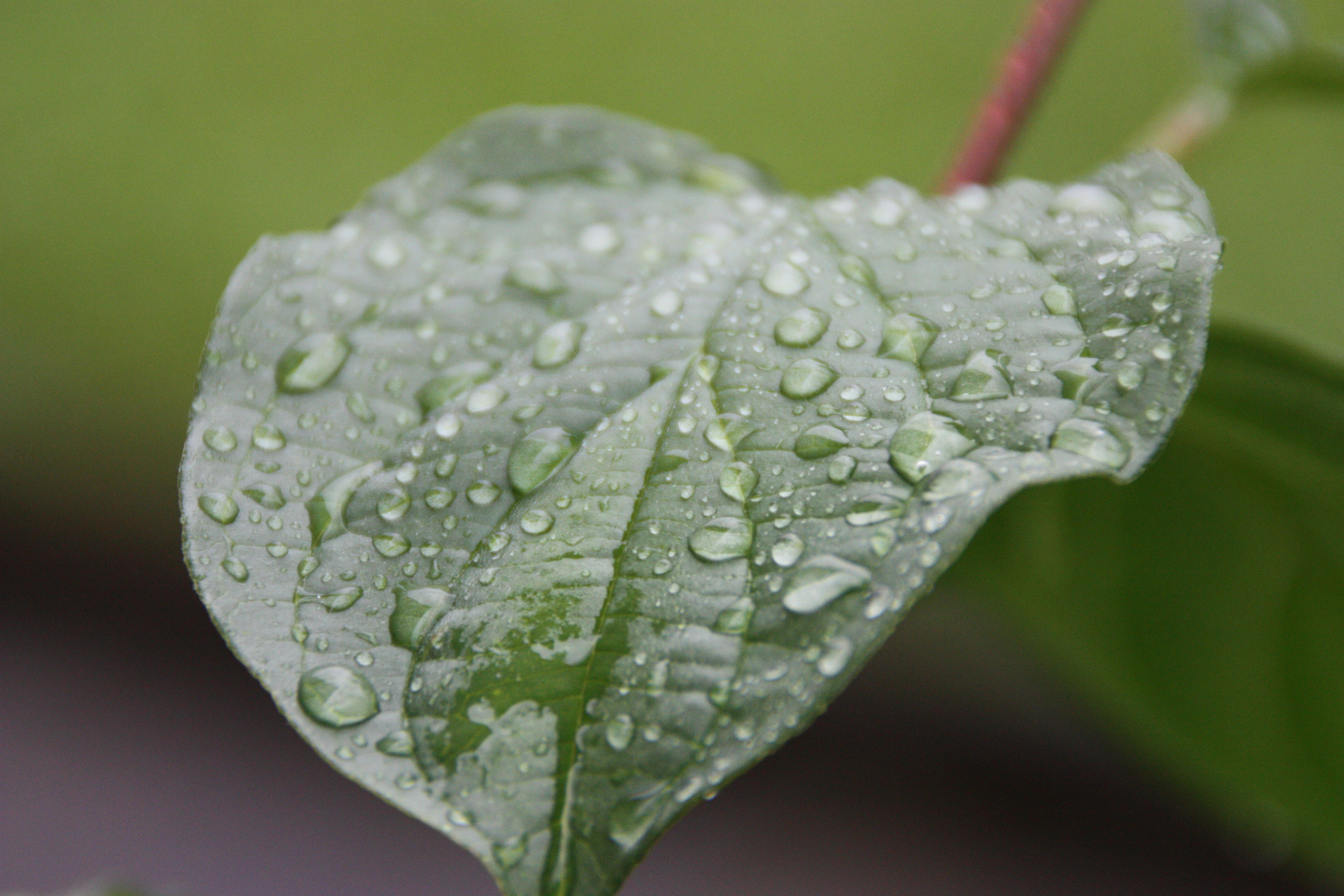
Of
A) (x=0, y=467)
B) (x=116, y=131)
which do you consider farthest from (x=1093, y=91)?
(x=0, y=467)

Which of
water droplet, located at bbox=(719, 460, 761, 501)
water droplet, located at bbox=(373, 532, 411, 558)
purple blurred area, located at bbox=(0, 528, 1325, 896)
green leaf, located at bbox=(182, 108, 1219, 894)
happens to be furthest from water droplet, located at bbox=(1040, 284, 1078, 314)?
purple blurred area, located at bbox=(0, 528, 1325, 896)

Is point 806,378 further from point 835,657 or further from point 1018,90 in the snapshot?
point 1018,90

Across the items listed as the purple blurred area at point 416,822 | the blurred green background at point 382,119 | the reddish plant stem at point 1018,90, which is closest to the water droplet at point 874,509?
the reddish plant stem at point 1018,90

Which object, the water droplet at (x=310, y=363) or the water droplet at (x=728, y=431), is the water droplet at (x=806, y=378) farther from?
the water droplet at (x=310, y=363)

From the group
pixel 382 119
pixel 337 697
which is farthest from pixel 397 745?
pixel 382 119

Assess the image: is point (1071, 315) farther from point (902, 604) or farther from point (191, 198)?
point (191, 198)
